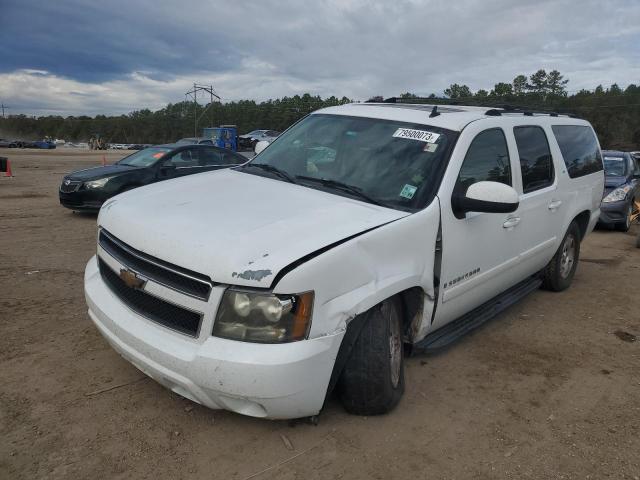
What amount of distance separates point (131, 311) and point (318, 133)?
78.6 inches

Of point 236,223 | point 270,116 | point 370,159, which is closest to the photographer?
point 236,223

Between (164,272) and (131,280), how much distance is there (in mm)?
274

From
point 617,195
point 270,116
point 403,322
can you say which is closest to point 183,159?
point 403,322

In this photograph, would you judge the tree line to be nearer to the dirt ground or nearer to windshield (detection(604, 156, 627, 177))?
windshield (detection(604, 156, 627, 177))

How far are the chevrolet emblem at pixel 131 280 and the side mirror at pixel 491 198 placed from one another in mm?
1966

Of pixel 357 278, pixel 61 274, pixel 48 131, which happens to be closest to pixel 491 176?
pixel 357 278

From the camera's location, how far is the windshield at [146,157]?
10016mm

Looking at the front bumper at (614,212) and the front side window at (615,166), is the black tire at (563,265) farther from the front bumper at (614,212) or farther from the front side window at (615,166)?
the front side window at (615,166)

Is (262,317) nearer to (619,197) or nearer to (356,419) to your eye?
(356,419)

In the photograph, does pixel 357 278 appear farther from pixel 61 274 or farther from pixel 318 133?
pixel 61 274

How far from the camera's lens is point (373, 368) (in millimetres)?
2756

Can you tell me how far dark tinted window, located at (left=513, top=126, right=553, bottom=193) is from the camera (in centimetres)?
416

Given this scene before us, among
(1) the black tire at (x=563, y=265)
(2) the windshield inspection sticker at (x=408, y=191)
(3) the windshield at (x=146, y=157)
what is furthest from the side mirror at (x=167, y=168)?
(2) the windshield inspection sticker at (x=408, y=191)

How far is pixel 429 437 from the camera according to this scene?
282cm
